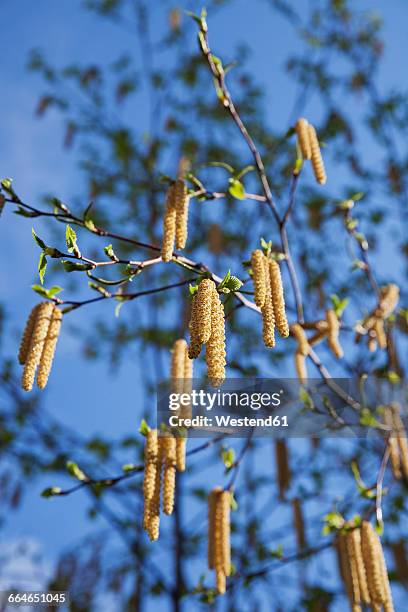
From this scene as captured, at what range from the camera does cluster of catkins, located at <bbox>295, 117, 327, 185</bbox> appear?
2.45 m

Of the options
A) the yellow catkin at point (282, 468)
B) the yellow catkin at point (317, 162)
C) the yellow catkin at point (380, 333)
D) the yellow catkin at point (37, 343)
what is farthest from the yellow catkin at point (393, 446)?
the yellow catkin at point (37, 343)

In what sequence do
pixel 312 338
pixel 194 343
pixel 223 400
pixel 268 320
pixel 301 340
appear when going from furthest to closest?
pixel 312 338 < pixel 301 340 < pixel 223 400 < pixel 268 320 < pixel 194 343

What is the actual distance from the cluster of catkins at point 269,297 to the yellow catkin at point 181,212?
0.84ft

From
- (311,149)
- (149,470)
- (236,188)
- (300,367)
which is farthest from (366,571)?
(311,149)

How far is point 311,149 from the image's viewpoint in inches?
99.7

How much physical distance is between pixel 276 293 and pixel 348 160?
662 cm

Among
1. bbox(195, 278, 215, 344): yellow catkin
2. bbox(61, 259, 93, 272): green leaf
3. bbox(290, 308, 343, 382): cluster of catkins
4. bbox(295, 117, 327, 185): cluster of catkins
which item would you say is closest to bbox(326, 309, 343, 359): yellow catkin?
bbox(290, 308, 343, 382): cluster of catkins

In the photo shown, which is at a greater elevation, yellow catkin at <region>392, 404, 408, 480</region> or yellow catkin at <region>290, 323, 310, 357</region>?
yellow catkin at <region>290, 323, 310, 357</region>

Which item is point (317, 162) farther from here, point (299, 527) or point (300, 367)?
point (299, 527)

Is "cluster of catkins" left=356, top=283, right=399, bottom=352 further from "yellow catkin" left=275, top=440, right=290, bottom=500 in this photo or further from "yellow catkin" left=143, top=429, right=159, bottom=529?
"yellow catkin" left=143, top=429, right=159, bottom=529

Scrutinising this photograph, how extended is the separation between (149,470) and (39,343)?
609 mm

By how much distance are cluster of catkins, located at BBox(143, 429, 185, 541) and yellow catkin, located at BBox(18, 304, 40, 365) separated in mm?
574

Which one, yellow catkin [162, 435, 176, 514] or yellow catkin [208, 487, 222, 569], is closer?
yellow catkin [162, 435, 176, 514]

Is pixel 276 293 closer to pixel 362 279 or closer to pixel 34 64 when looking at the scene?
pixel 362 279
